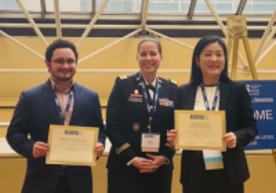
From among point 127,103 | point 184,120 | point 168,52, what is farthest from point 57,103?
point 168,52

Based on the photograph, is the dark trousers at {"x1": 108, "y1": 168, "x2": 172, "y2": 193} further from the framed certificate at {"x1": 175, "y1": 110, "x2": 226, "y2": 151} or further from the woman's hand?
the woman's hand

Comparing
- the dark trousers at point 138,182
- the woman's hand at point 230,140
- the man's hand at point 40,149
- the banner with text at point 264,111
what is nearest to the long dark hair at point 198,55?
the woman's hand at point 230,140

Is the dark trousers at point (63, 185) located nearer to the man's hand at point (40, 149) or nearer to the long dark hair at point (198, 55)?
the man's hand at point (40, 149)

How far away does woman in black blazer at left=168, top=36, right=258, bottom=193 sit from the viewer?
2.09 m

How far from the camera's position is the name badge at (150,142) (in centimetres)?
240

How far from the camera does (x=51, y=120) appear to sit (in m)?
2.19

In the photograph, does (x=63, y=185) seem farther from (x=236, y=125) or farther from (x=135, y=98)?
(x=236, y=125)

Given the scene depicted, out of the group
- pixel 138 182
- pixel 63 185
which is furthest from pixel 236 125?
pixel 63 185

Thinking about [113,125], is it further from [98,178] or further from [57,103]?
[98,178]

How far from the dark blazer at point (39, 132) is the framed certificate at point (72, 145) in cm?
8

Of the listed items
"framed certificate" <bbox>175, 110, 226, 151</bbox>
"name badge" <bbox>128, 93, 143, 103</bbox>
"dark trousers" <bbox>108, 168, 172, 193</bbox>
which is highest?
"name badge" <bbox>128, 93, 143, 103</bbox>

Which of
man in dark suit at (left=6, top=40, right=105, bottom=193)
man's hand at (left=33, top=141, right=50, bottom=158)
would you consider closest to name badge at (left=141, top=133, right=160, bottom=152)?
man in dark suit at (left=6, top=40, right=105, bottom=193)

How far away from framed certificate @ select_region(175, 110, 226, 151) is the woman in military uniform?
0.29 metres

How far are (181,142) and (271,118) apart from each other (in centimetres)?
158
